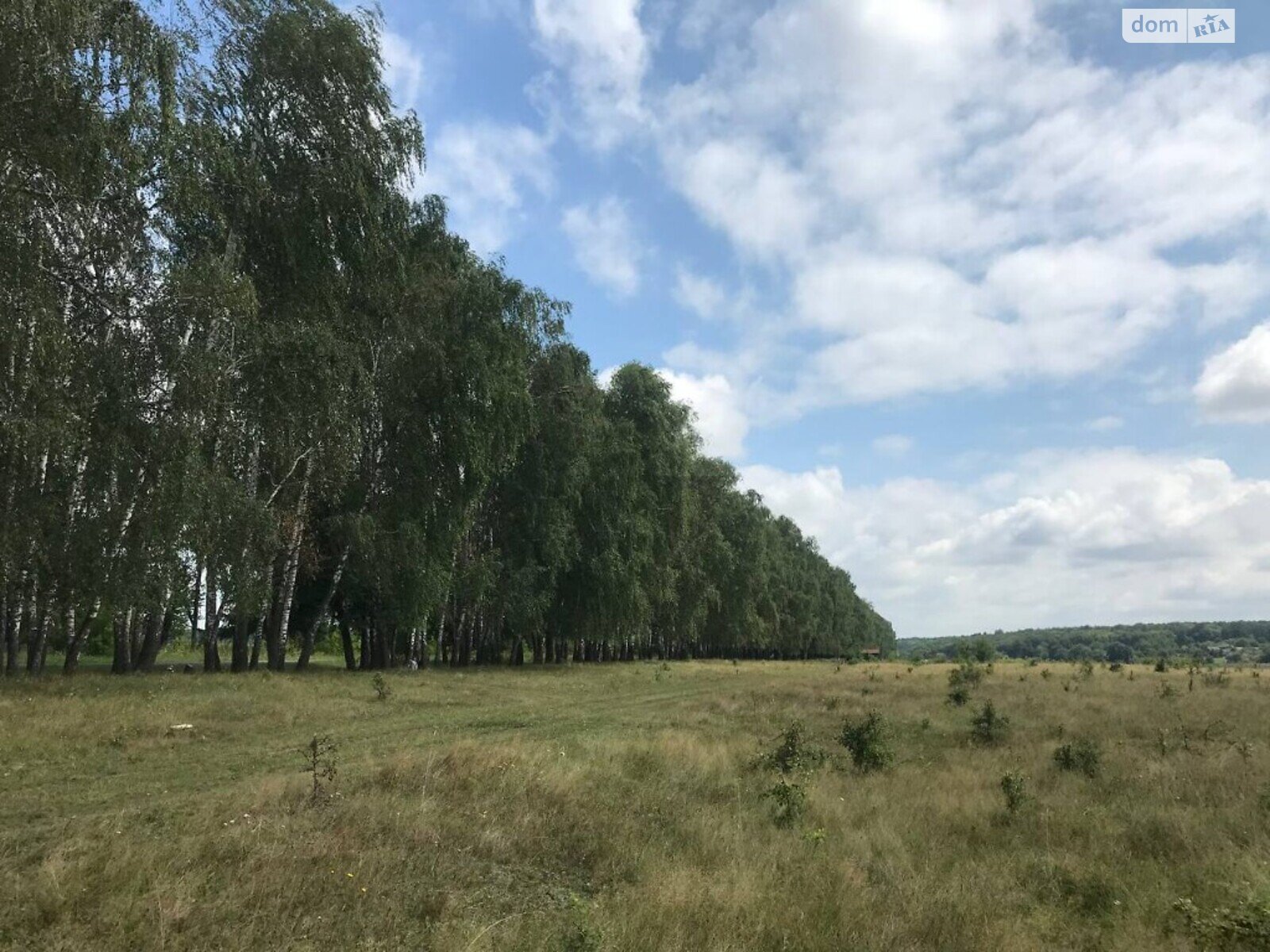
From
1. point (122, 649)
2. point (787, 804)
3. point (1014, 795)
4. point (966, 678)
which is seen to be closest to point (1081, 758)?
point (1014, 795)

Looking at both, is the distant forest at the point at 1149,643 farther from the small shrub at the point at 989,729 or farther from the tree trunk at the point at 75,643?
the tree trunk at the point at 75,643

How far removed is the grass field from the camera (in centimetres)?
630

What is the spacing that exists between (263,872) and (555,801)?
411 centimetres

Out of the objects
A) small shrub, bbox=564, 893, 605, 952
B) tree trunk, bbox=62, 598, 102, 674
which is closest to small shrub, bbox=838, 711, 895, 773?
A: small shrub, bbox=564, 893, 605, 952

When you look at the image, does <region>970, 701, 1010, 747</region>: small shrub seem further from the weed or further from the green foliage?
the weed

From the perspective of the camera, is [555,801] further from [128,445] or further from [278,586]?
[278,586]

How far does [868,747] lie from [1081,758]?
12.8 ft

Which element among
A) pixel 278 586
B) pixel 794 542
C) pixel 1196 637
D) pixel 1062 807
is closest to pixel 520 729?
pixel 1062 807

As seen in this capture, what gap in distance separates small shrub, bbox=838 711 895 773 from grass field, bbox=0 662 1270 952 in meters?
0.40

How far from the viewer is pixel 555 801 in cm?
1007

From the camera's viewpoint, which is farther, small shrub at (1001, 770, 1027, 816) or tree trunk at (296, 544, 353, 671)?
tree trunk at (296, 544, 353, 671)

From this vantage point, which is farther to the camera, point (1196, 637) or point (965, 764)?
point (1196, 637)

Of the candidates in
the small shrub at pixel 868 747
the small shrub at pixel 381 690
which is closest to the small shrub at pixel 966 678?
the small shrub at pixel 868 747

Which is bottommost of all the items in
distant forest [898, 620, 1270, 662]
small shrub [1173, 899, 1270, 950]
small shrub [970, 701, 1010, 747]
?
distant forest [898, 620, 1270, 662]
